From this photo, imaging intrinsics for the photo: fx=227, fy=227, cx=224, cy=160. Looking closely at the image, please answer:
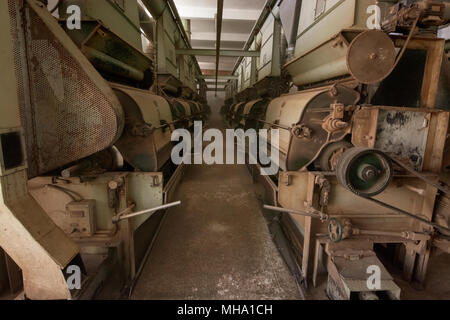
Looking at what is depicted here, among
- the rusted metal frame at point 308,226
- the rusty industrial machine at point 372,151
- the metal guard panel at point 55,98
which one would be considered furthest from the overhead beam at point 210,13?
the rusted metal frame at point 308,226

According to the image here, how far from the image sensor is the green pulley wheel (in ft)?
4.15

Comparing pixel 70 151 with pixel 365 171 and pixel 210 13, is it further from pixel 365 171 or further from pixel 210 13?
pixel 210 13

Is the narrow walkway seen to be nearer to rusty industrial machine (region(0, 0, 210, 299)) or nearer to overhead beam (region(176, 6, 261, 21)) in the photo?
rusty industrial machine (region(0, 0, 210, 299))

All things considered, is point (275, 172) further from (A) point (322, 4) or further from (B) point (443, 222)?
(A) point (322, 4)

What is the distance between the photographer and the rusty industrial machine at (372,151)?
1.38m

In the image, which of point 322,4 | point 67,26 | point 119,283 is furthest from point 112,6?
point 119,283

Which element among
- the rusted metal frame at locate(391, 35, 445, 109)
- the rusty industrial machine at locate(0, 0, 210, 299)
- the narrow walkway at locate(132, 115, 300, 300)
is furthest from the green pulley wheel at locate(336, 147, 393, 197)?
the rusty industrial machine at locate(0, 0, 210, 299)

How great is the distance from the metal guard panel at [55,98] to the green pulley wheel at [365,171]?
1.38 m

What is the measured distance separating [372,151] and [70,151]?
175cm

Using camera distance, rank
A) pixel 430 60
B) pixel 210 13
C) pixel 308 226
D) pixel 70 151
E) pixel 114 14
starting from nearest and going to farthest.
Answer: pixel 70 151 → pixel 430 60 → pixel 308 226 → pixel 114 14 → pixel 210 13

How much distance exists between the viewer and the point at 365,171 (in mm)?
1272

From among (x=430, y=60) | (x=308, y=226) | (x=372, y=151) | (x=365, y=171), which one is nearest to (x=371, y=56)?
(x=430, y=60)

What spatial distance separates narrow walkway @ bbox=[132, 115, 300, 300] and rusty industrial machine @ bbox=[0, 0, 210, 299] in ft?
0.84
